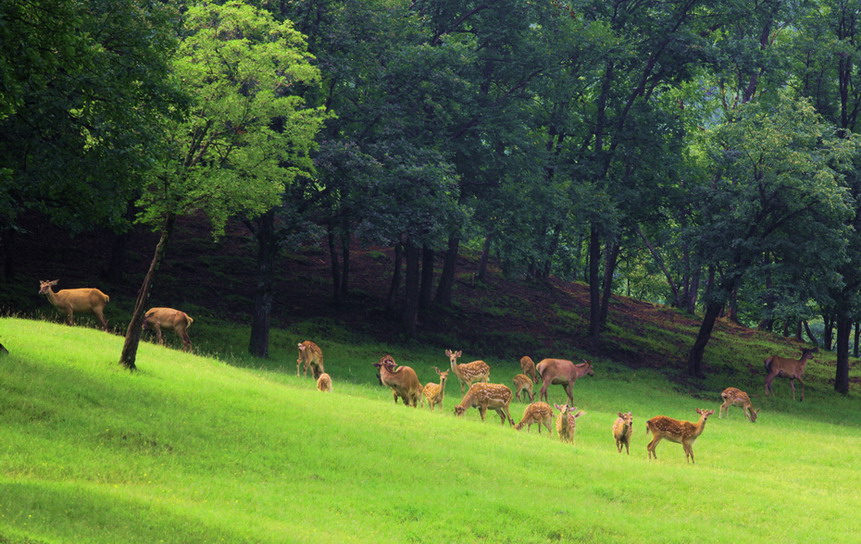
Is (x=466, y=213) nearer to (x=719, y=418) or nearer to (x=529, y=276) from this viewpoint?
(x=719, y=418)

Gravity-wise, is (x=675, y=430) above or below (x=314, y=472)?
above

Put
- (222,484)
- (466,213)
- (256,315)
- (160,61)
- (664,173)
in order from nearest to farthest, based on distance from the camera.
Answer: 1. (222,484)
2. (160,61)
3. (256,315)
4. (466,213)
5. (664,173)

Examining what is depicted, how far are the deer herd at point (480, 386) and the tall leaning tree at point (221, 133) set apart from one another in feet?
18.1

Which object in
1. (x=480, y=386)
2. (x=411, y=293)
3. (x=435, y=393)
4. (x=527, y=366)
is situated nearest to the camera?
(x=480, y=386)

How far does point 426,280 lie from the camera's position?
42281 millimetres

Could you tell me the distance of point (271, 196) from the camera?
2344 cm

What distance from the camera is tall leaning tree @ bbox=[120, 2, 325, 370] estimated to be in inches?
789

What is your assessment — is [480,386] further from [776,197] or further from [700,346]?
[700,346]

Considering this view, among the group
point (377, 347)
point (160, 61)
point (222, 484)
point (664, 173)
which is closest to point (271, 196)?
point (160, 61)

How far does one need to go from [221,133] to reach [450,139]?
17997mm

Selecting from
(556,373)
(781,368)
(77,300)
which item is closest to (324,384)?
(77,300)

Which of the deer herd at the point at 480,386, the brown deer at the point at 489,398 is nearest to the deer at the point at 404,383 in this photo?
the deer herd at the point at 480,386

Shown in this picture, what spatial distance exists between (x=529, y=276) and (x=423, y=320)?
16843mm

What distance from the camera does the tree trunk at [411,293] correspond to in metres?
38.8
